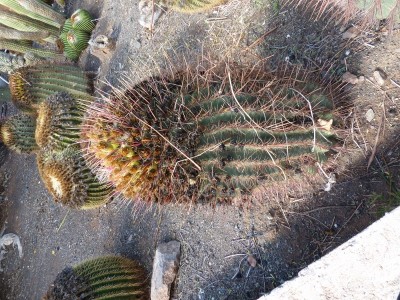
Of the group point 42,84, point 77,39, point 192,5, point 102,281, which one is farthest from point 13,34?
point 102,281

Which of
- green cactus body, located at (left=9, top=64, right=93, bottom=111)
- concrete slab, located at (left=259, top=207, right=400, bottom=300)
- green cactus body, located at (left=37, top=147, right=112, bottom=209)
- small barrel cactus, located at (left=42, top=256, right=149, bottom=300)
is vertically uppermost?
concrete slab, located at (left=259, top=207, right=400, bottom=300)

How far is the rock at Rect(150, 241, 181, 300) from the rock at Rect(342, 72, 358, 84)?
153cm

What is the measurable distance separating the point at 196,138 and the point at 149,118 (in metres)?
0.24

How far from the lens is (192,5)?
10.6ft

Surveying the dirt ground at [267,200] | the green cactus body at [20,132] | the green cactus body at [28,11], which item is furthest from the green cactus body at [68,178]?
the green cactus body at [28,11]

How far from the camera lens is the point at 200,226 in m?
2.84

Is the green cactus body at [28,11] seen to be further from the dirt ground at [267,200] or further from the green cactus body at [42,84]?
the dirt ground at [267,200]

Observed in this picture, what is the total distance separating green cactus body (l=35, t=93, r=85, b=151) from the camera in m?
3.36

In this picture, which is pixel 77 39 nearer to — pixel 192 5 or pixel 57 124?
pixel 57 124

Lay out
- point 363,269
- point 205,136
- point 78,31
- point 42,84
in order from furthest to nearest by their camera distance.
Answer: point 78,31
point 42,84
point 205,136
point 363,269

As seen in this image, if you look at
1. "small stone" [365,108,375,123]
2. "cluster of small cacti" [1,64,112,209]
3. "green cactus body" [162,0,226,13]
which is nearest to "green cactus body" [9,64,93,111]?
"cluster of small cacti" [1,64,112,209]

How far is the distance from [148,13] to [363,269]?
111 inches

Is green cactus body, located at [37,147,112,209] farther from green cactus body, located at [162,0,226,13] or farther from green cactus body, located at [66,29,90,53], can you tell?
green cactus body, located at [66,29,90,53]

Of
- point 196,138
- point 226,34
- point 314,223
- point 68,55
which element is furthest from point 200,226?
point 68,55
